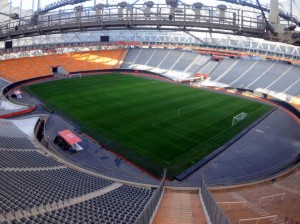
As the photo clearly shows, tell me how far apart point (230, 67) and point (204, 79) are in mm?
5962

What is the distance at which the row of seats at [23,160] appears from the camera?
1569 cm

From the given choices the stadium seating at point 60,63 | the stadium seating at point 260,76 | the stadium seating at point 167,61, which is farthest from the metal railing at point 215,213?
the stadium seating at point 167,61

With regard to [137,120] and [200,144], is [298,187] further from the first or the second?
[137,120]

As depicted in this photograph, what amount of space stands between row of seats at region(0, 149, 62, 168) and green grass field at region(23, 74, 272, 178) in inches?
261

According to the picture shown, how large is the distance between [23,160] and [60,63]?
45.4 metres

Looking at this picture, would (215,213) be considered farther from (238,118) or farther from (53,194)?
(238,118)

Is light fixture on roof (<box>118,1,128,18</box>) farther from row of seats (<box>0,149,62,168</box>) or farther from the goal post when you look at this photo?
the goal post

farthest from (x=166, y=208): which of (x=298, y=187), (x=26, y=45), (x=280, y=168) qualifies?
(x=26, y=45)

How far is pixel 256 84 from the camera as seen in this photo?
48.2 m

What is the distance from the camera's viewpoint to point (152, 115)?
32.2m

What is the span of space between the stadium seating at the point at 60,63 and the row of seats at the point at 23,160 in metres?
33.9

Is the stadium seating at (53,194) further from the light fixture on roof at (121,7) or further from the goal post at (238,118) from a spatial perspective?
the goal post at (238,118)

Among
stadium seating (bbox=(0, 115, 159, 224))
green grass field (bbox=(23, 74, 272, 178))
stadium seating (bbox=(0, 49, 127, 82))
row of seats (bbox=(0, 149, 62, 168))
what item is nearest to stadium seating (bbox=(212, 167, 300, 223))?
stadium seating (bbox=(0, 115, 159, 224))

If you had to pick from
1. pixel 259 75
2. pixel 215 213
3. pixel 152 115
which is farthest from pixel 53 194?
pixel 259 75
